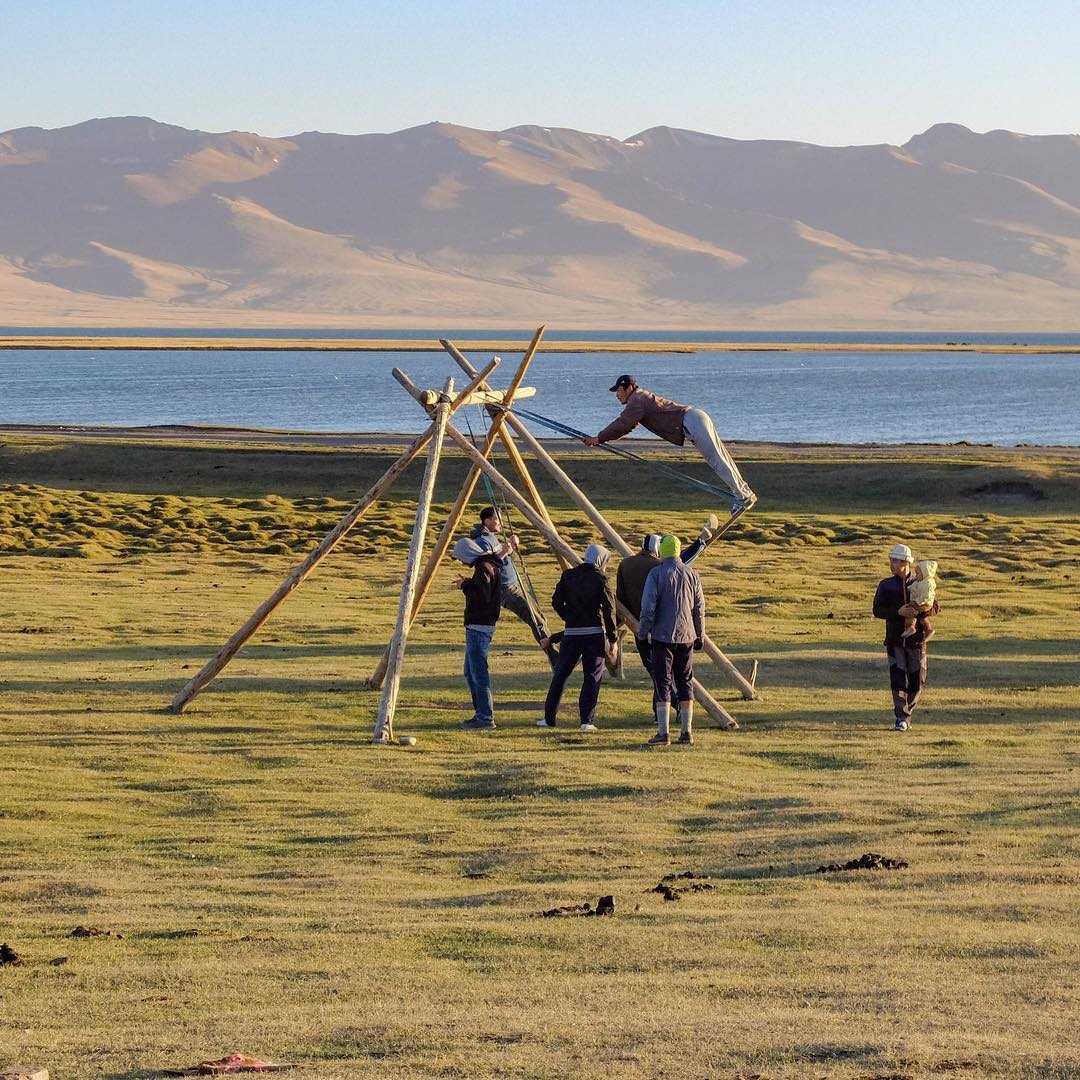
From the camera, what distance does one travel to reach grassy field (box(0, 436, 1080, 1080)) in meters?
7.66

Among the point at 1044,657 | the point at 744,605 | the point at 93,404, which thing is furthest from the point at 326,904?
the point at 93,404

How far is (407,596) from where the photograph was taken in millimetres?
17328

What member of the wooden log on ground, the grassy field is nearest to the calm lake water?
the grassy field

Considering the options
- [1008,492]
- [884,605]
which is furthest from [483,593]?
[1008,492]

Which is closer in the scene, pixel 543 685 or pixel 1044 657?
pixel 543 685

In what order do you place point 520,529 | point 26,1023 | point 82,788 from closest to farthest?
point 26,1023 → point 82,788 → point 520,529

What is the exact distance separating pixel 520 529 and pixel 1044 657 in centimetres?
1699

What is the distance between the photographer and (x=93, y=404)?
98688 millimetres

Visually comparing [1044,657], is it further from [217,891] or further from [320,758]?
[217,891]

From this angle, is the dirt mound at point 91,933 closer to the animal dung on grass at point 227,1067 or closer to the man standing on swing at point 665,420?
the animal dung on grass at point 227,1067

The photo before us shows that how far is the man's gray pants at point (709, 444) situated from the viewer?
16.4 m

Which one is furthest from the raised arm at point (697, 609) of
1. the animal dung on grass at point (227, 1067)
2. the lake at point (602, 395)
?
the lake at point (602, 395)

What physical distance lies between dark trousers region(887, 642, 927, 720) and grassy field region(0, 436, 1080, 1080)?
346 mm

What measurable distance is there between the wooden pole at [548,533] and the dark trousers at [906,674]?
1.53 m
